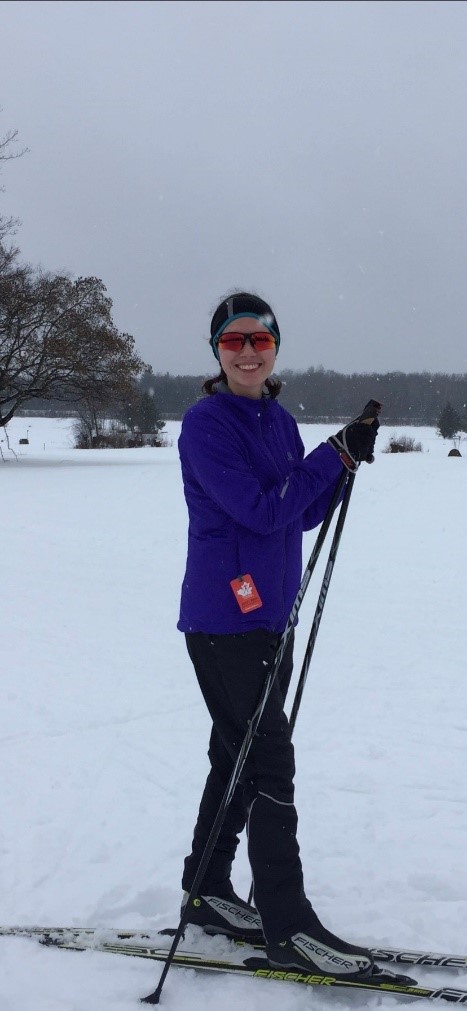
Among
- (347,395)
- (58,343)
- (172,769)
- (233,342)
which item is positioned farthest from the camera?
(347,395)

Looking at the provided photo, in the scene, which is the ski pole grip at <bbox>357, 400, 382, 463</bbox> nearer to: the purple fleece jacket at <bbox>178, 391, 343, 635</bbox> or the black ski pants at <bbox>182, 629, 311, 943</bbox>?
the purple fleece jacket at <bbox>178, 391, 343, 635</bbox>

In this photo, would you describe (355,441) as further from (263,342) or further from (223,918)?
(223,918)

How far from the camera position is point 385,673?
561 centimetres

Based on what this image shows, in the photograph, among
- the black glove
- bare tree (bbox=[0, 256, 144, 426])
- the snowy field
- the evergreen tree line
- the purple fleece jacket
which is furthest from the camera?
the evergreen tree line

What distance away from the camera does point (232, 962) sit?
2.32m

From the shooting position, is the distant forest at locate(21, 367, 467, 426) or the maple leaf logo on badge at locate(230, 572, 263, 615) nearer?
the maple leaf logo on badge at locate(230, 572, 263, 615)

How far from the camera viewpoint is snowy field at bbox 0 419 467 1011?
2410mm

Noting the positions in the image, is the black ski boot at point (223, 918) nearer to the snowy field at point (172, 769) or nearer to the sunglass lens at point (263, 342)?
the snowy field at point (172, 769)

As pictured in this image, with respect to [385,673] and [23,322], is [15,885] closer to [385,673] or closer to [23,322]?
[385,673]

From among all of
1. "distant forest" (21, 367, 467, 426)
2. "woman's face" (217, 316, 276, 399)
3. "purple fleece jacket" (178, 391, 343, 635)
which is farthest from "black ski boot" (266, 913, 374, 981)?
"distant forest" (21, 367, 467, 426)

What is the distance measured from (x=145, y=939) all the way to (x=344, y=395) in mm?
63913

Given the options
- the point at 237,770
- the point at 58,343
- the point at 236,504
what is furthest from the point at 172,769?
the point at 58,343

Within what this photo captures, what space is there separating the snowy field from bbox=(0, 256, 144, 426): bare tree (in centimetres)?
1688

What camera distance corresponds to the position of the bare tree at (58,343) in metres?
24.4
